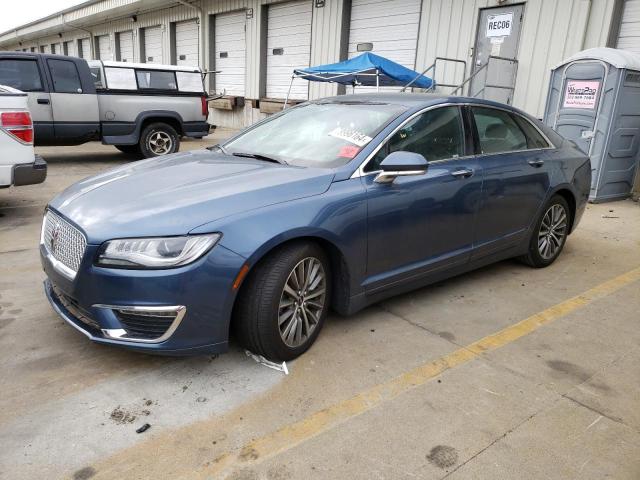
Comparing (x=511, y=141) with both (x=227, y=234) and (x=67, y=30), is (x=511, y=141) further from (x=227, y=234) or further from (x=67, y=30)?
(x=67, y=30)

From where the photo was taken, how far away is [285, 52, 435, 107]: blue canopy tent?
997cm

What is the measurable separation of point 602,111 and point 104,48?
25.6 metres

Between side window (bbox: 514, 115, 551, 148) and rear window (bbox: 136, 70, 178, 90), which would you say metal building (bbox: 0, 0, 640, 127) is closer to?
rear window (bbox: 136, 70, 178, 90)

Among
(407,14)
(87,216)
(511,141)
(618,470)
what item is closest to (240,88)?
(407,14)

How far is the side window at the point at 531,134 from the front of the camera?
4441mm

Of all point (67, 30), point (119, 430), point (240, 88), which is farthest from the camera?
point (67, 30)

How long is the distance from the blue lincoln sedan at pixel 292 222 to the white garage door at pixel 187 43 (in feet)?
56.2

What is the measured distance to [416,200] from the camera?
3.38 m

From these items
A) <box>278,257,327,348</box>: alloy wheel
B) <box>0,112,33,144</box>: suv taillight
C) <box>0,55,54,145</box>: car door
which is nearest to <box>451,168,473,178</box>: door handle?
→ <box>278,257,327,348</box>: alloy wheel

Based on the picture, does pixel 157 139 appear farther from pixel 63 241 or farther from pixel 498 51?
pixel 63 241

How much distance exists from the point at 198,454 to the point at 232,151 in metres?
2.20

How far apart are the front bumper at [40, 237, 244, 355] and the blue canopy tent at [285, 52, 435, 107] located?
26.5 feet

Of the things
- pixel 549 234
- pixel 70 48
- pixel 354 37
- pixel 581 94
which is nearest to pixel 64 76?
pixel 354 37

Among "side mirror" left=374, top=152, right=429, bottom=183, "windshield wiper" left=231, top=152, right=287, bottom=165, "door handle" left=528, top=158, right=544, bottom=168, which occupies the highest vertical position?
"side mirror" left=374, top=152, right=429, bottom=183
